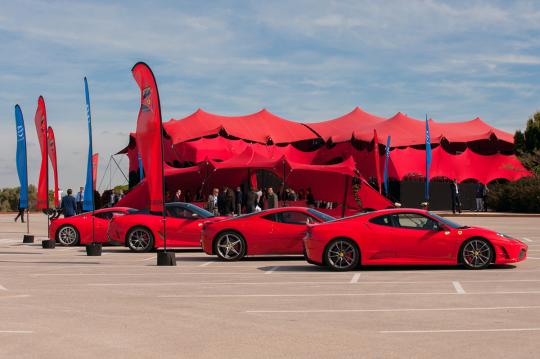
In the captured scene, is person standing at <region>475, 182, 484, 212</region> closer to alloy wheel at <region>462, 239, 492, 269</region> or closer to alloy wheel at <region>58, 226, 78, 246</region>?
alloy wheel at <region>58, 226, 78, 246</region>

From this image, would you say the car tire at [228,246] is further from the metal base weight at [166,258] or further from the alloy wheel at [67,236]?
the alloy wheel at [67,236]

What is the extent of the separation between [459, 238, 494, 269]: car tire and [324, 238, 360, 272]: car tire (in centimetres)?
192

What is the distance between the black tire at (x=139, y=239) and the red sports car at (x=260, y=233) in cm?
373

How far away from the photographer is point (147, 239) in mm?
22609

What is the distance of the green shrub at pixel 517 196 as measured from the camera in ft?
170

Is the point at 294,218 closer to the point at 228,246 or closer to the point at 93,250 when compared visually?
the point at 228,246

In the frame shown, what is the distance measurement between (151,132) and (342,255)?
17.7 feet

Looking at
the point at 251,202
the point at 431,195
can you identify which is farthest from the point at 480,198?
the point at 251,202

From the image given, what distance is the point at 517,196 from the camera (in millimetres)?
53000

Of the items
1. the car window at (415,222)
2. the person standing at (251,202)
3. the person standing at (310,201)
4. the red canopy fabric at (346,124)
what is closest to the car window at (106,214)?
the person standing at (251,202)

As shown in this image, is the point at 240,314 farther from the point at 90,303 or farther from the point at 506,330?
the point at 506,330

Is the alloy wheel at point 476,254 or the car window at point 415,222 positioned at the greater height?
the car window at point 415,222

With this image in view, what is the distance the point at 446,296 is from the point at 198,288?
12.4 feet

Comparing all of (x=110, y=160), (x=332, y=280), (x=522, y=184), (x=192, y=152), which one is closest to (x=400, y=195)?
(x=522, y=184)
